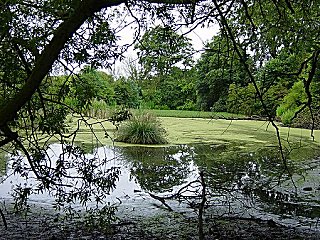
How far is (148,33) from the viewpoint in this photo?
2.87 m

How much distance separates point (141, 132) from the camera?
27.5ft

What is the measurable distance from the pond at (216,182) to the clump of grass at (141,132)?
0.56m

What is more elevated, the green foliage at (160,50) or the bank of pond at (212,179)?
the green foliage at (160,50)

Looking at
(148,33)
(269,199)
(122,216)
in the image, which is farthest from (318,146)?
(148,33)

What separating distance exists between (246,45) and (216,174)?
274 cm

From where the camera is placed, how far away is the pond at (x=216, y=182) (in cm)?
375

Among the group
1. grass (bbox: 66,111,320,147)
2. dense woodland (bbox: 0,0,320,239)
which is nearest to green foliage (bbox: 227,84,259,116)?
dense woodland (bbox: 0,0,320,239)

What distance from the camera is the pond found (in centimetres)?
375

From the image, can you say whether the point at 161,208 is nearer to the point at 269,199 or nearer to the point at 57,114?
the point at 269,199

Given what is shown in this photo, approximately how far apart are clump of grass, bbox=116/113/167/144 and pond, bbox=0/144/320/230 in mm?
557

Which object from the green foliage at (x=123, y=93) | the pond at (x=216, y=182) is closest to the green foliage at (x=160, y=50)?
the green foliage at (x=123, y=93)

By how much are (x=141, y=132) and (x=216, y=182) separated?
11.7ft

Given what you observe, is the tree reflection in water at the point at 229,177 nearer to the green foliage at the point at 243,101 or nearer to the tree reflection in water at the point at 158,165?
the tree reflection in water at the point at 158,165

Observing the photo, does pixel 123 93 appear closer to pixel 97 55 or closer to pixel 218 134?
pixel 97 55
